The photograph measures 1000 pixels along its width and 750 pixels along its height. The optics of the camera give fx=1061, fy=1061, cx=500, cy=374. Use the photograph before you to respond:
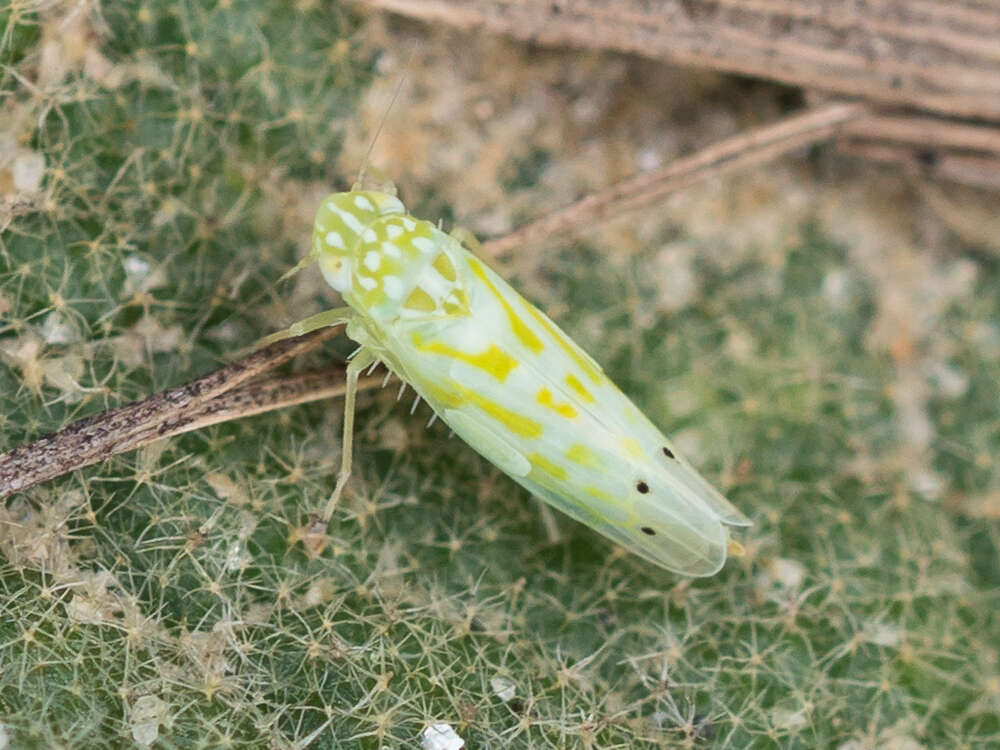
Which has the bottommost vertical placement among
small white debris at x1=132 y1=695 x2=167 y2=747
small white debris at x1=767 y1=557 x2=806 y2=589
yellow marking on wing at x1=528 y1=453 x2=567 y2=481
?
small white debris at x1=767 y1=557 x2=806 y2=589

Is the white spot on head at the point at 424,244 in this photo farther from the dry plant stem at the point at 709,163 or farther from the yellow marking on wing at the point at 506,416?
the dry plant stem at the point at 709,163

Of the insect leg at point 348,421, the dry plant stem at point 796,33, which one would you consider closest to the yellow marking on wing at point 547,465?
the insect leg at point 348,421

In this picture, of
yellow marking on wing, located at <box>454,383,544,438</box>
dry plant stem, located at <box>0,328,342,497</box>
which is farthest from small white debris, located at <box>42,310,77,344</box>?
yellow marking on wing, located at <box>454,383,544,438</box>

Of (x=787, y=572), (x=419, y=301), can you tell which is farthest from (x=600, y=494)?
(x=787, y=572)

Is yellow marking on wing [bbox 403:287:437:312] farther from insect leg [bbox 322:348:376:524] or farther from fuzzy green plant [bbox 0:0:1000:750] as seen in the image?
fuzzy green plant [bbox 0:0:1000:750]

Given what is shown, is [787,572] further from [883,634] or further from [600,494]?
[600,494]
